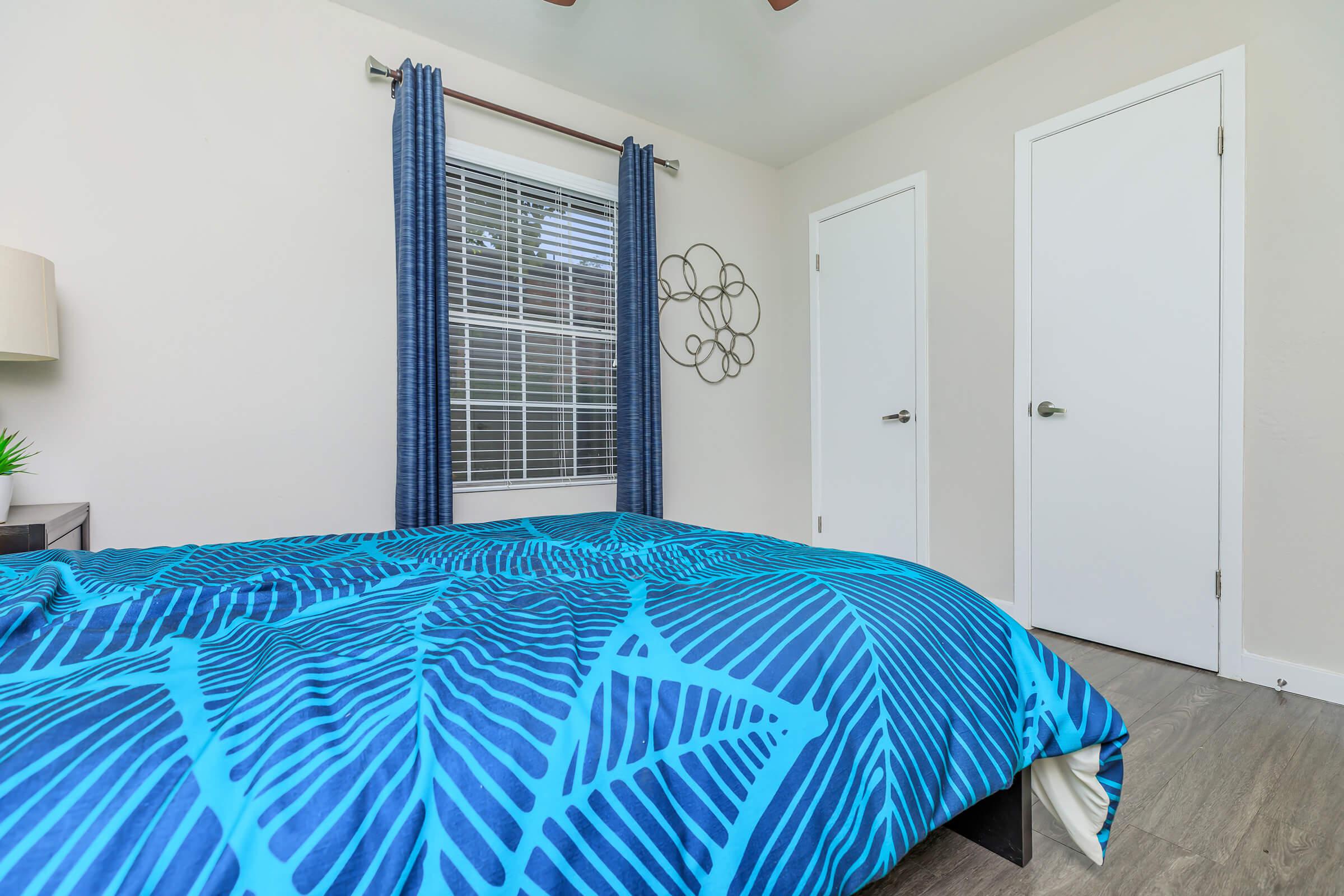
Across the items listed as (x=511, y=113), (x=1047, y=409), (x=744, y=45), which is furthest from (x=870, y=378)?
(x=511, y=113)

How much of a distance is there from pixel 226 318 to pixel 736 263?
2663mm

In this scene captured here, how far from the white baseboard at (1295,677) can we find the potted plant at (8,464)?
3.95m

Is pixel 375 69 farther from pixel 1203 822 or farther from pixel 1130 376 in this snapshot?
pixel 1203 822

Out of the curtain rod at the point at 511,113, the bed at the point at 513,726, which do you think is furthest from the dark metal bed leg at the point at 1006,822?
the curtain rod at the point at 511,113

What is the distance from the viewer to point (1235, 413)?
2242 mm

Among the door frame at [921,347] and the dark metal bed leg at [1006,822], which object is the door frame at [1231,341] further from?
Answer: the dark metal bed leg at [1006,822]

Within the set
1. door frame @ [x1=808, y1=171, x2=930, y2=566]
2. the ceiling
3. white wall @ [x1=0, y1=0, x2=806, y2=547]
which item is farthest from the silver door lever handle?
white wall @ [x1=0, y1=0, x2=806, y2=547]

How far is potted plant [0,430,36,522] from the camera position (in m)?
1.71

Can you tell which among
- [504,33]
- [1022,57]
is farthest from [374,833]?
[1022,57]

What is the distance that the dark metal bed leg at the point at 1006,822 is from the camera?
122 cm

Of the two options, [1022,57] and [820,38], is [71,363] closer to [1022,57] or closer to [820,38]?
[820,38]

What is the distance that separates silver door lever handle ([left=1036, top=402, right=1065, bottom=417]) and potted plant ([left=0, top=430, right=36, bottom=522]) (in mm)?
3613

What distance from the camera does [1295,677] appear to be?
2115mm

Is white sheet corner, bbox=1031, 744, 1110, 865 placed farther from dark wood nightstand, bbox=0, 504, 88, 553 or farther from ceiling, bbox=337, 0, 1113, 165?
ceiling, bbox=337, 0, 1113, 165
